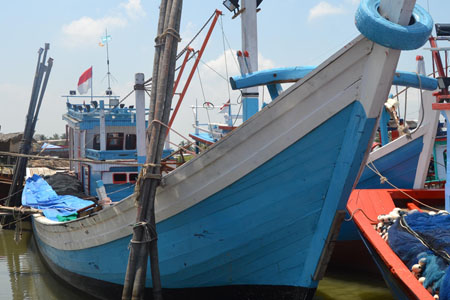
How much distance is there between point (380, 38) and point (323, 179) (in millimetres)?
1414

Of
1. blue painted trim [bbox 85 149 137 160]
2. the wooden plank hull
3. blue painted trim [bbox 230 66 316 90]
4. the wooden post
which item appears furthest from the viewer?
blue painted trim [bbox 85 149 137 160]

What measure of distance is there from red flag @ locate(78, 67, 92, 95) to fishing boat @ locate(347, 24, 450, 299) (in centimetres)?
1037

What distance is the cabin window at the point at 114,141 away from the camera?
13.4 metres

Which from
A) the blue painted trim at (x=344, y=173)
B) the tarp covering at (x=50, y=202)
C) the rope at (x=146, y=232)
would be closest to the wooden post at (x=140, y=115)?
the rope at (x=146, y=232)

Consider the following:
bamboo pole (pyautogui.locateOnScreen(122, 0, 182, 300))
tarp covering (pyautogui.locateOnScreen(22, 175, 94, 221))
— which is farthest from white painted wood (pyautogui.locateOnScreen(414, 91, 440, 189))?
tarp covering (pyautogui.locateOnScreen(22, 175, 94, 221))

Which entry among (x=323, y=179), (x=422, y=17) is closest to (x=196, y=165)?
(x=323, y=179)

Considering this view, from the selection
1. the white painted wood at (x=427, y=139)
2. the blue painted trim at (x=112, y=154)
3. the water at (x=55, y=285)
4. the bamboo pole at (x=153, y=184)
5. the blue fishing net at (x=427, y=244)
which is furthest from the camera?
the blue painted trim at (x=112, y=154)

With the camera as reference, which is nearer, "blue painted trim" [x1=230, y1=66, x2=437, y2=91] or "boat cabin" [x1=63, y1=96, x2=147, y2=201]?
"blue painted trim" [x1=230, y1=66, x2=437, y2=91]

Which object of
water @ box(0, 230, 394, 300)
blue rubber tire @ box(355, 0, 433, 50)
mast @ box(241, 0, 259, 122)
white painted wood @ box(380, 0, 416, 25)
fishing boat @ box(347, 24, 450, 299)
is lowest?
water @ box(0, 230, 394, 300)

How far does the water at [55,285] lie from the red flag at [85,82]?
6.26 meters

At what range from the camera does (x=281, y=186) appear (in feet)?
15.4

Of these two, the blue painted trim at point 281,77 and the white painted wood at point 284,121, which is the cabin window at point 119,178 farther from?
the blue painted trim at point 281,77

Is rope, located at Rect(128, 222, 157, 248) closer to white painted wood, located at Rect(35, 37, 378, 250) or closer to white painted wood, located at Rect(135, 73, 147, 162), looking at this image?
white painted wood, located at Rect(35, 37, 378, 250)

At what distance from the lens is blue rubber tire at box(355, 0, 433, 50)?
12.5ft
